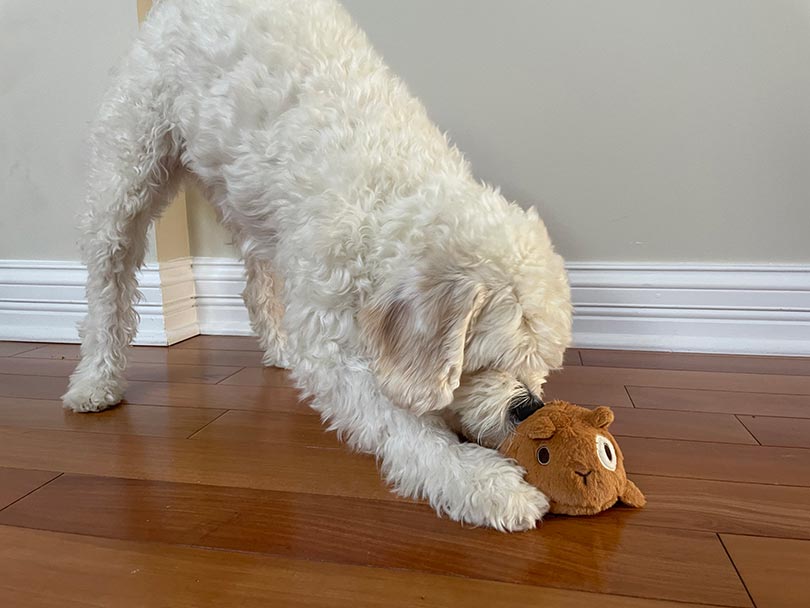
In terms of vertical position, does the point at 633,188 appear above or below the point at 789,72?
below

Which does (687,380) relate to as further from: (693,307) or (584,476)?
(584,476)

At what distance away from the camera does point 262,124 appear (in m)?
1.68

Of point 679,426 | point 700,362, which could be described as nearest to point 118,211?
point 679,426

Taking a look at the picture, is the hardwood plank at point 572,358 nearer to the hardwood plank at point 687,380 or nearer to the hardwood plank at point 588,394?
the hardwood plank at point 687,380

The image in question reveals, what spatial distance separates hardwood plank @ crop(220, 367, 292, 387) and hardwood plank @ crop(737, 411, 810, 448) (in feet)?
4.71

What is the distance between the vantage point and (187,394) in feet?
7.11

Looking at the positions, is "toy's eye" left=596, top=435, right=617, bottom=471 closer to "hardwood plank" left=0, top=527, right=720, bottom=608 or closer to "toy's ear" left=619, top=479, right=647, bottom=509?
"toy's ear" left=619, top=479, right=647, bottom=509

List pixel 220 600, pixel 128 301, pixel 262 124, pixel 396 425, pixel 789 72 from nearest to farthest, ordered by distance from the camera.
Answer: pixel 220 600, pixel 396 425, pixel 262 124, pixel 128 301, pixel 789 72

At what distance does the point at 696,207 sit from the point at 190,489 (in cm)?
201

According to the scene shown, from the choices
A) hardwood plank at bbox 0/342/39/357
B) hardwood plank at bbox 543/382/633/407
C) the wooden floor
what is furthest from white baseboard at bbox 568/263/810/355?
hardwood plank at bbox 0/342/39/357

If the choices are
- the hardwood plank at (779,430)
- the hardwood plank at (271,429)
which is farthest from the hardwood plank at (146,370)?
the hardwood plank at (779,430)

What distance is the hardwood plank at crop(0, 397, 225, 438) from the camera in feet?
6.10

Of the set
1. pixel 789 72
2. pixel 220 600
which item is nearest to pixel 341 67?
pixel 220 600

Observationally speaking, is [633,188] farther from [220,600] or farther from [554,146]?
[220,600]
